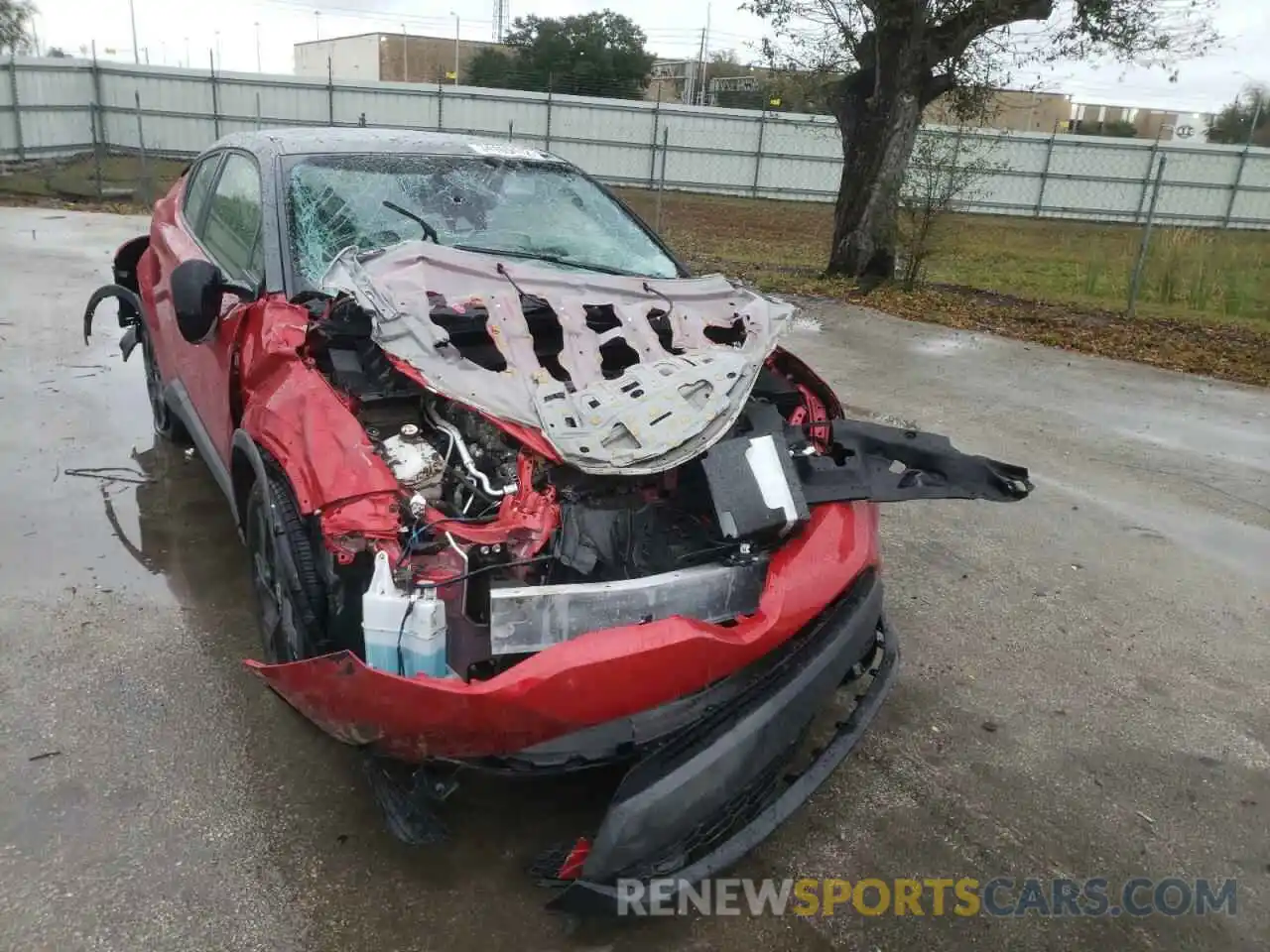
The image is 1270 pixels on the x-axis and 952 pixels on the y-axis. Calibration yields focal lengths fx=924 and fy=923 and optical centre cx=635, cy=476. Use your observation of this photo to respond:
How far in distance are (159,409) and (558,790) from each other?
362cm

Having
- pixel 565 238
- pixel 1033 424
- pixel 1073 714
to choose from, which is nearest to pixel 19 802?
pixel 565 238

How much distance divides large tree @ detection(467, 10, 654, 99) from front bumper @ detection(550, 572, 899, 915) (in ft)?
116

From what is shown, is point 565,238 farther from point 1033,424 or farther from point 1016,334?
point 1016,334

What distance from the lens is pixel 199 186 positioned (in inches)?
177

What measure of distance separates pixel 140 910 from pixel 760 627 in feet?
5.21

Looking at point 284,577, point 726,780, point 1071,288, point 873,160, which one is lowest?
point 1071,288

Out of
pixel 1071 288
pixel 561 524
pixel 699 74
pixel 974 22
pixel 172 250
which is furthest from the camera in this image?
pixel 699 74

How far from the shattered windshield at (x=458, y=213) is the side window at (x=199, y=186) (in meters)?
0.99

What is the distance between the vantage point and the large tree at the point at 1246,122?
80.5ft

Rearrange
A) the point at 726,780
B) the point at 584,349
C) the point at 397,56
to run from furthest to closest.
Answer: the point at 397,56 < the point at 584,349 < the point at 726,780

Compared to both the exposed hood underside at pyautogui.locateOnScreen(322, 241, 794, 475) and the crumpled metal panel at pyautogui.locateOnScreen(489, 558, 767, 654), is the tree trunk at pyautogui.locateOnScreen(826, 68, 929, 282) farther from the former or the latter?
the crumpled metal panel at pyautogui.locateOnScreen(489, 558, 767, 654)

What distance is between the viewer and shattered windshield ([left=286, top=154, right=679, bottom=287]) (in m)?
3.46

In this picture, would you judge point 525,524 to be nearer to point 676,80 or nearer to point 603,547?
point 603,547

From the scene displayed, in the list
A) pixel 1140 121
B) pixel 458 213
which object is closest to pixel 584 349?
pixel 458 213
